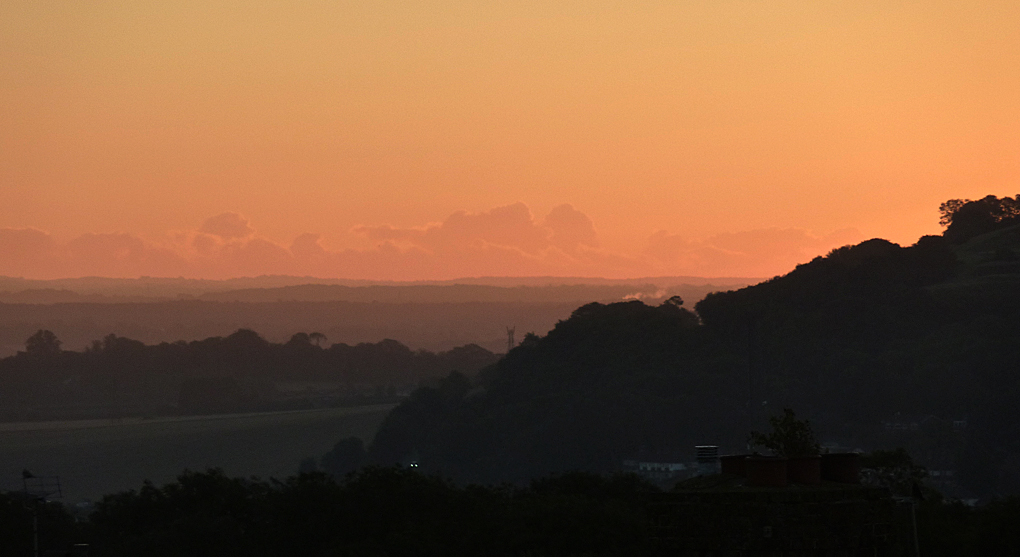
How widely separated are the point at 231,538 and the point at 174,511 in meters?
14.8

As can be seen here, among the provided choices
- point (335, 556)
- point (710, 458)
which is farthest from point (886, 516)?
point (335, 556)

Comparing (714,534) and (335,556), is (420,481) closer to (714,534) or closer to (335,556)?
(335,556)

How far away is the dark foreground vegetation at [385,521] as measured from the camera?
66938 mm

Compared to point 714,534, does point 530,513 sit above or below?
below

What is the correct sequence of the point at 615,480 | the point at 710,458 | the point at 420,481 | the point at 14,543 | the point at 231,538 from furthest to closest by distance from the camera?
the point at 615,480
the point at 420,481
the point at 231,538
the point at 14,543
the point at 710,458

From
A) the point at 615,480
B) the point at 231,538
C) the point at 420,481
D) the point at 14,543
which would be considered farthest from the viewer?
the point at 615,480

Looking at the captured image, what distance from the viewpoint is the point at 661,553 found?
17.6 m

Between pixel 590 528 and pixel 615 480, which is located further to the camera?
pixel 615 480

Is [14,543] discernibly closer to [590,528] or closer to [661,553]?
[590,528]

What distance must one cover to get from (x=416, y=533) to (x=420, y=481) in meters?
14.3

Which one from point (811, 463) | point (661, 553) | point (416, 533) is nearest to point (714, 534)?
point (661, 553)

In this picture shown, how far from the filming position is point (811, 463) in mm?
18391

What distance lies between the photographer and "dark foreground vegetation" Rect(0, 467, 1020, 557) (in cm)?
6694

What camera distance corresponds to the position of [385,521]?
267 ft
